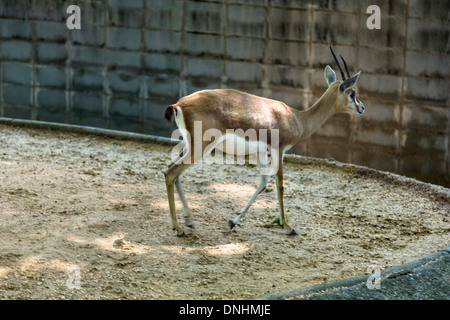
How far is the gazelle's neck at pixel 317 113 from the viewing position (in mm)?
6391

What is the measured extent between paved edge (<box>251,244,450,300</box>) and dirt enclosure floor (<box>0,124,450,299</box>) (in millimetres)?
259

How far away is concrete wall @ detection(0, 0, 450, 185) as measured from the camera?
7.63 m

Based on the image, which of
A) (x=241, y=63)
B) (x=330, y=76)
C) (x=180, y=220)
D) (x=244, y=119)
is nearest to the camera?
(x=244, y=119)

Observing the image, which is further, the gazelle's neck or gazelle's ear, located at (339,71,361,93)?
the gazelle's neck

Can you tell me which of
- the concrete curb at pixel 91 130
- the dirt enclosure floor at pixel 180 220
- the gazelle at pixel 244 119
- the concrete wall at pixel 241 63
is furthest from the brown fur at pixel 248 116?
the concrete curb at pixel 91 130

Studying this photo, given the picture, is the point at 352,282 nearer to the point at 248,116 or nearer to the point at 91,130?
the point at 248,116

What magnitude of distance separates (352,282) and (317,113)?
2.11m

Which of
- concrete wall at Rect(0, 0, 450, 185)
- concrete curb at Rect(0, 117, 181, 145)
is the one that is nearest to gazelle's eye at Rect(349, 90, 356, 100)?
concrete wall at Rect(0, 0, 450, 185)

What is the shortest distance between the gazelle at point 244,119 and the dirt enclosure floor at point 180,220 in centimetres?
36

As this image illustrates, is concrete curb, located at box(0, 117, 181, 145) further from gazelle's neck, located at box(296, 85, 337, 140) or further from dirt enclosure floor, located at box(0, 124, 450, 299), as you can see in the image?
gazelle's neck, located at box(296, 85, 337, 140)

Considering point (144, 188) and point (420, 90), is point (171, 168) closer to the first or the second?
point (144, 188)

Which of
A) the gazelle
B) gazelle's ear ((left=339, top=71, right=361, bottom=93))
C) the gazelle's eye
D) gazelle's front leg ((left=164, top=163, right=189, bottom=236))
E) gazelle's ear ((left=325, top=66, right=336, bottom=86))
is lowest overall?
gazelle's front leg ((left=164, top=163, right=189, bottom=236))

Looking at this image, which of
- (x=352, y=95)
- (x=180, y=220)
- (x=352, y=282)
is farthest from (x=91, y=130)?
(x=352, y=282)

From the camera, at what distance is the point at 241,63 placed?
8.39m
